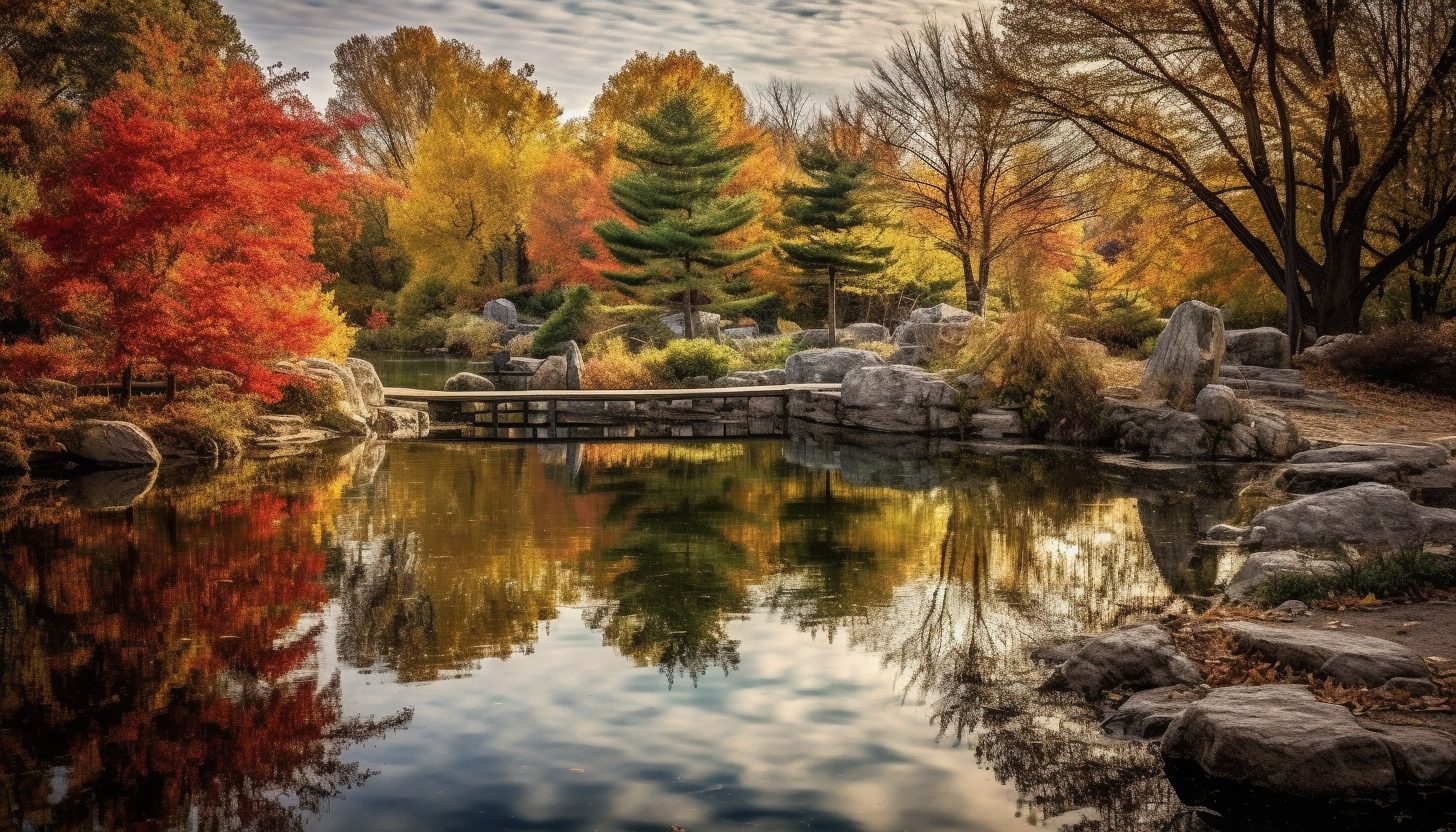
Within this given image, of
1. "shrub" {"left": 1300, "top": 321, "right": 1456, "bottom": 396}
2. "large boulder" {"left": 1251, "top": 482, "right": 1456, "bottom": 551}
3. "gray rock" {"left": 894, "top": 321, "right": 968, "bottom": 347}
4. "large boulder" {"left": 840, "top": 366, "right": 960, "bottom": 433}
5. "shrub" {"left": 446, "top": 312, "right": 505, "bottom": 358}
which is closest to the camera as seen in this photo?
"large boulder" {"left": 1251, "top": 482, "right": 1456, "bottom": 551}

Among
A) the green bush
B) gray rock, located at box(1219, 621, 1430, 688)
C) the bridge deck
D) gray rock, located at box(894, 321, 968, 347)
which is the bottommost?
gray rock, located at box(1219, 621, 1430, 688)

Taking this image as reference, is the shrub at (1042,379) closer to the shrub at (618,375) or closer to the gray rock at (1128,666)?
the shrub at (618,375)

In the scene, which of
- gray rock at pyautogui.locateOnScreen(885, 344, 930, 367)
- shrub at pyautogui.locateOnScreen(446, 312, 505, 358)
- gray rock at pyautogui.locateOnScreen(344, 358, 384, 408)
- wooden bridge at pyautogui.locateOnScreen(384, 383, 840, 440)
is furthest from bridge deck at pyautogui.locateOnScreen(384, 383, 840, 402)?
shrub at pyautogui.locateOnScreen(446, 312, 505, 358)

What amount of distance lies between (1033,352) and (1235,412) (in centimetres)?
323

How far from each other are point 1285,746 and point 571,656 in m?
3.98

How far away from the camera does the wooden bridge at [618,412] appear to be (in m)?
20.4

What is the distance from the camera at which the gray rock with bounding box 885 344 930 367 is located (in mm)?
22016

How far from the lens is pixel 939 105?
27.1m

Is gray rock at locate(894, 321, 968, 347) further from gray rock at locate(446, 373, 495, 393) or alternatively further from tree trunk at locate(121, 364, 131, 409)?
tree trunk at locate(121, 364, 131, 409)

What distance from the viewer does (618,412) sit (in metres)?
22.6

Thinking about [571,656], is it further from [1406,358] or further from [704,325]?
[704,325]

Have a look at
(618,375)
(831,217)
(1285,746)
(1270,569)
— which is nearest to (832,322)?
(831,217)

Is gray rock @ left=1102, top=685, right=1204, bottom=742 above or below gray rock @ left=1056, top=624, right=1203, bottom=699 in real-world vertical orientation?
below

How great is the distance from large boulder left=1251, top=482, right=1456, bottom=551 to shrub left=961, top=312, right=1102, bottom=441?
7551 millimetres
